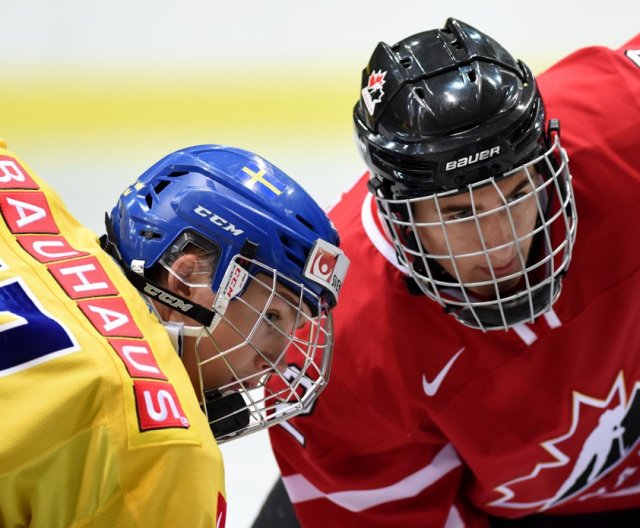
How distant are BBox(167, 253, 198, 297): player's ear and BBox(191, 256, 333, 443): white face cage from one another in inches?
1.9

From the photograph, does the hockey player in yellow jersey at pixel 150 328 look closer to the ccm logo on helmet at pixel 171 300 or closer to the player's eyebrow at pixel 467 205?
the ccm logo on helmet at pixel 171 300

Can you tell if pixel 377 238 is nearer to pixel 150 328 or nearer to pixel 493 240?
pixel 493 240

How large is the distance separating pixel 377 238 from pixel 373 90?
0.26m

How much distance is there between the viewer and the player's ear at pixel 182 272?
4.23ft

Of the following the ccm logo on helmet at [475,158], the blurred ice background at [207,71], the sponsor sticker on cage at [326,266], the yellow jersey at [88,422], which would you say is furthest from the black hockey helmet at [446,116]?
the blurred ice background at [207,71]

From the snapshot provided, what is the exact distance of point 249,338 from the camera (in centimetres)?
130

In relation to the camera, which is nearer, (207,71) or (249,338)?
(249,338)

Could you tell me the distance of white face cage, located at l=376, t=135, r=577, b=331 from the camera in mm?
1404

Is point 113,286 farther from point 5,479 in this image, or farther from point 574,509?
point 574,509

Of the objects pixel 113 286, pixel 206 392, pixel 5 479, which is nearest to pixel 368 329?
pixel 206 392

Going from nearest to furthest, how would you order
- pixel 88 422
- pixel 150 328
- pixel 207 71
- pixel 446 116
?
pixel 88 422 → pixel 150 328 → pixel 446 116 → pixel 207 71

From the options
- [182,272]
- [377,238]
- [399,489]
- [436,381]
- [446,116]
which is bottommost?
[399,489]

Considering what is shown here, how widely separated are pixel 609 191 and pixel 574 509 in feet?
2.23

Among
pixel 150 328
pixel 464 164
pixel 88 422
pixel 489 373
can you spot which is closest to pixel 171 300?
pixel 150 328
